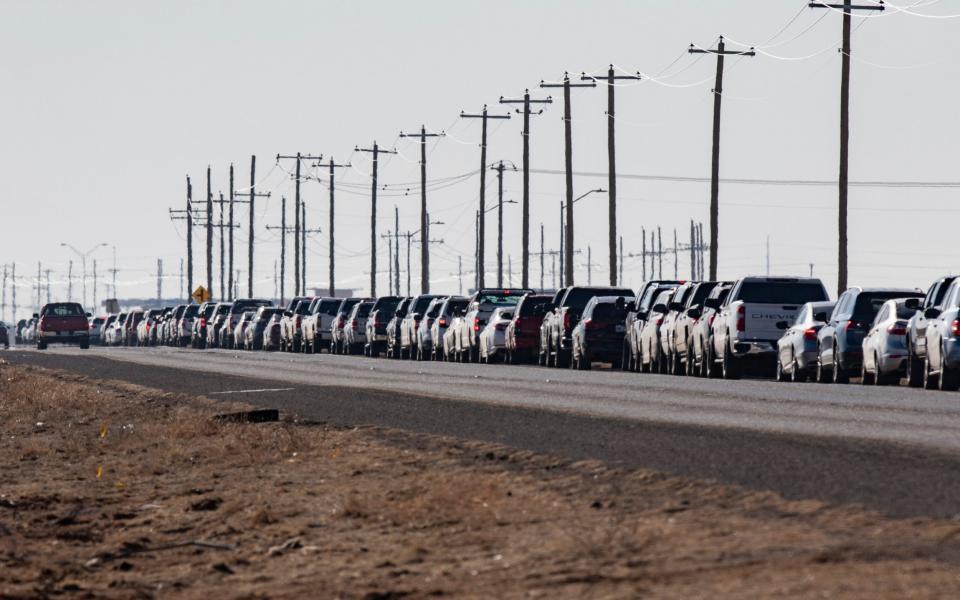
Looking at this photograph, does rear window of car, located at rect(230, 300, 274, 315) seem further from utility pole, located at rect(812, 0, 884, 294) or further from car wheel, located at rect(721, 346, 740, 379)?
car wheel, located at rect(721, 346, 740, 379)

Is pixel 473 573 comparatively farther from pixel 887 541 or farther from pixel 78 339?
pixel 78 339

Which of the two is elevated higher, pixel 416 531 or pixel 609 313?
pixel 609 313

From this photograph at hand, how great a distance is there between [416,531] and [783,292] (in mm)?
24868

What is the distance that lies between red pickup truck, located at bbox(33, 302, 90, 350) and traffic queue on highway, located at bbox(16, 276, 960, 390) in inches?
837

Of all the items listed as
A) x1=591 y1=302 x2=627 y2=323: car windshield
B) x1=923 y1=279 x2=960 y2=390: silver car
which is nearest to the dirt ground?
x1=923 y1=279 x2=960 y2=390: silver car

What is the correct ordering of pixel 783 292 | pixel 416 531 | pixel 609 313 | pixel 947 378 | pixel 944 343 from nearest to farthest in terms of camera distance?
pixel 416 531
pixel 944 343
pixel 947 378
pixel 783 292
pixel 609 313

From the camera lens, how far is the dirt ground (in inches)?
392

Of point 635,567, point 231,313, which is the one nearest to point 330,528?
point 635,567

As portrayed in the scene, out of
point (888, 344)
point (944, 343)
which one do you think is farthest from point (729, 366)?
point (944, 343)

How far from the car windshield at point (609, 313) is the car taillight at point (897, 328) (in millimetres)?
13478

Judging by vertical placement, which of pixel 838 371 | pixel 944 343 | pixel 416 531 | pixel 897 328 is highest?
pixel 897 328

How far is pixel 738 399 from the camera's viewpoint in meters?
26.1

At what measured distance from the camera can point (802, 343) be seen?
33.7 m

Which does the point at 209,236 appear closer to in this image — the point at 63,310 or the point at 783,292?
the point at 63,310
